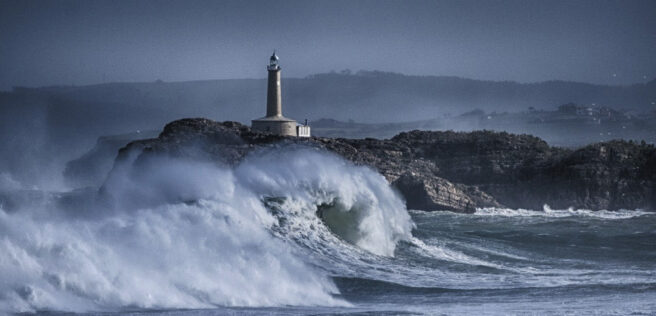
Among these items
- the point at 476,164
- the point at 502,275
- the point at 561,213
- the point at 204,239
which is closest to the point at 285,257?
the point at 204,239

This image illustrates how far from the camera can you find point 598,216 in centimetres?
4778

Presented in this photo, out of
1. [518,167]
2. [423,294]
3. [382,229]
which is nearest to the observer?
[423,294]

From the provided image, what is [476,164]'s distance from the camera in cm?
6394

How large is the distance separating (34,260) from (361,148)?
152ft

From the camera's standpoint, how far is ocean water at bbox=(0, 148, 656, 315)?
1888 cm

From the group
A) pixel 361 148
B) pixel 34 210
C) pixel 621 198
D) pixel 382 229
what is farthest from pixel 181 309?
pixel 361 148

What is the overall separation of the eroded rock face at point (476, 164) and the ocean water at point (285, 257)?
20321 millimetres

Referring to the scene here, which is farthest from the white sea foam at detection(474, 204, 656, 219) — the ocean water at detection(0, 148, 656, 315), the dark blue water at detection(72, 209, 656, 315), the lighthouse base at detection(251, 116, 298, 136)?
the lighthouse base at detection(251, 116, 298, 136)

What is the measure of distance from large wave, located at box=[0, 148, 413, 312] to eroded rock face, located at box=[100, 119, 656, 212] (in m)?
21.7

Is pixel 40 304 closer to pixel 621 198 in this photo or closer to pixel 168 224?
pixel 168 224

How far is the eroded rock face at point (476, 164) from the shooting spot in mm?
54188

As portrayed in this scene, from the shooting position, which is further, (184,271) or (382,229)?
(382,229)

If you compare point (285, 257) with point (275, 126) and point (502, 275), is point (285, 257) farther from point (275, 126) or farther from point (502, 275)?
point (275, 126)

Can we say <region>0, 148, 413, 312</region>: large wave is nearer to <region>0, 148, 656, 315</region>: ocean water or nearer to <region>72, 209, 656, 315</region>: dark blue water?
<region>0, 148, 656, 315</region>: ocean water
